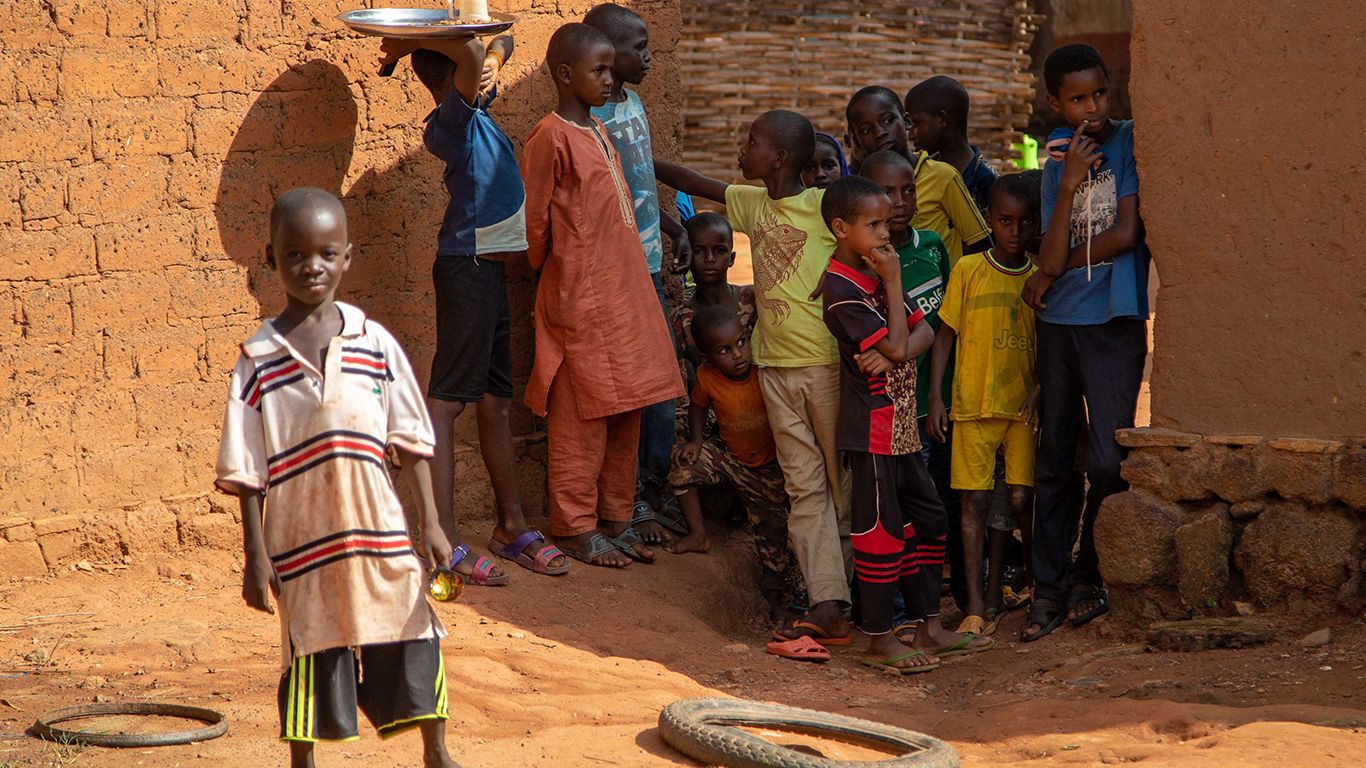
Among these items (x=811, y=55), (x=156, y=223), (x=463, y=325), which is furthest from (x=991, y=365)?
(x=811, y=55)

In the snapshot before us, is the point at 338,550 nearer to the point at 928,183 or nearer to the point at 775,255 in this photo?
the point at 775,255

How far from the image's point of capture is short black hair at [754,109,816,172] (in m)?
5.19

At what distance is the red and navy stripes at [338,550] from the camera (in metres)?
3.08

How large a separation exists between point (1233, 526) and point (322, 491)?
314cm

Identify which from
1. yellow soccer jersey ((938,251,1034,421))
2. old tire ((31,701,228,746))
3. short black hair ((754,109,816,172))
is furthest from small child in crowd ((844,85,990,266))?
old tire ((31,701,228,746))

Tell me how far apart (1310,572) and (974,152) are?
213 cm

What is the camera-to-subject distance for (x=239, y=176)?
200 inches

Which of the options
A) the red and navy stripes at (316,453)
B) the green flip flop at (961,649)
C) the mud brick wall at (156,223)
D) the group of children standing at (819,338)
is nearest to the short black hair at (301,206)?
the red and navy stripes at (316,453)

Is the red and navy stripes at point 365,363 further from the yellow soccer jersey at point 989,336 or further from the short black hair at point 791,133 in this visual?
the yellow soccer jersey at point 989,336

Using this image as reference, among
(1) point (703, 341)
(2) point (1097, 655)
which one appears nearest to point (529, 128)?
(1) point (703, 341)

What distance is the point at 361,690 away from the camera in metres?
3.23

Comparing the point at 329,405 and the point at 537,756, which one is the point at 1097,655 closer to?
the point at 537,756

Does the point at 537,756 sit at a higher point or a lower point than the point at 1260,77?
lower

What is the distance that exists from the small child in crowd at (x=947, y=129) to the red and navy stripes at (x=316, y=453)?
324cm
